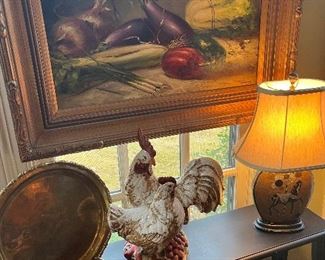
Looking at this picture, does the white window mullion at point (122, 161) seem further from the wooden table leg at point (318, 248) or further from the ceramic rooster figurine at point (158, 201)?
the wooden table leg at point (318, 248)

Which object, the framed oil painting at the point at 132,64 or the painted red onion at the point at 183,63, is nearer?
the framed oil painting at the point at 132,64

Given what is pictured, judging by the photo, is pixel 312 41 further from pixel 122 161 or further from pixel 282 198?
pixel 122 161

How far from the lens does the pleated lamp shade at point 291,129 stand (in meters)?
1.12

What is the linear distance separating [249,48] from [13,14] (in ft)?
2.65

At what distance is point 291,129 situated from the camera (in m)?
1.14

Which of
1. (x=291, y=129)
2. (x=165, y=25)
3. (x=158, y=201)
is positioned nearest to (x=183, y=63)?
(x=165, y=25)

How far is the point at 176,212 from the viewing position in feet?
3.19

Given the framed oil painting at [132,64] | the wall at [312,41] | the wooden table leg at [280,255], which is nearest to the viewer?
the framed oil painting at [132,64]

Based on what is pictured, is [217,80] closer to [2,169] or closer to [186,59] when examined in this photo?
[186,59]

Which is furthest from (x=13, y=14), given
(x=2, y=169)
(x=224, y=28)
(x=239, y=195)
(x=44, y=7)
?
(x=239, y=195)

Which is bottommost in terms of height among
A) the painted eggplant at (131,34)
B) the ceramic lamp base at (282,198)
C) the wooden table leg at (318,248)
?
the wooden table leg at (318,248)

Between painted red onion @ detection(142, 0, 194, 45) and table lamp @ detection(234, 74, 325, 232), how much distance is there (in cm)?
31

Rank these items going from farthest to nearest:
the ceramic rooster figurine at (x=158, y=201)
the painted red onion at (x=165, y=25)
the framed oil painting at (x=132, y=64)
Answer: the painted red onion at (x=165, y=25) → the framed oil painting at (x=132, y=64) → the ceramic rooster figurine at (x=158, y=201)

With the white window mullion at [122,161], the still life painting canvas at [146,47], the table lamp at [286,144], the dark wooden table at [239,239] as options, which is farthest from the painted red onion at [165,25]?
the dark wooden table at [239,239]
